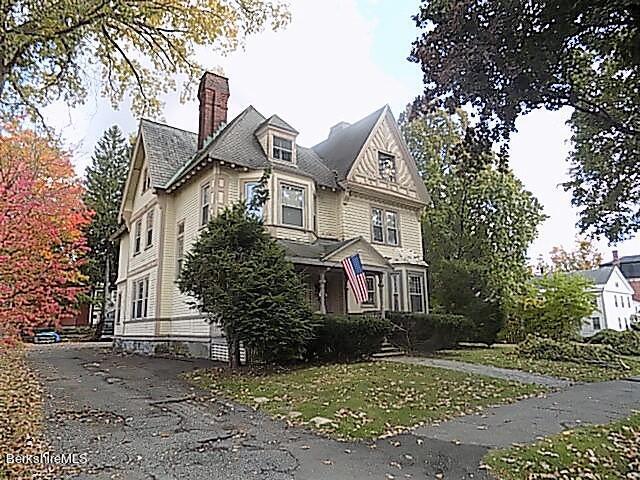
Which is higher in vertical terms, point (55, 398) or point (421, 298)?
point (421, 298)

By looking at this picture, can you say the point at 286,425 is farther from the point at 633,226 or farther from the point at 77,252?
the point at 77,252

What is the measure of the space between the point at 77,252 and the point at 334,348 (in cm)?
1214

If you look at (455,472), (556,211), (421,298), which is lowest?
(455,472)

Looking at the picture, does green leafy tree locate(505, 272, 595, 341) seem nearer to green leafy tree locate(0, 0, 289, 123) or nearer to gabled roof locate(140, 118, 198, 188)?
gabled roof locate(140, 118, 198, 188)

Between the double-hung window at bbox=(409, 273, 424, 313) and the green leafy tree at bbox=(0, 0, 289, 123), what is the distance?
12.2 metres

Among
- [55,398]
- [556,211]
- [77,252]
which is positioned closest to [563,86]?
→ [55,398]

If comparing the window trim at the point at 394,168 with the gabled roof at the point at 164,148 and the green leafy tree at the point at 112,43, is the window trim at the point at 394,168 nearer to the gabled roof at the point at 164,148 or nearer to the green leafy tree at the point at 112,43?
the gabled roof at the point at 164,148

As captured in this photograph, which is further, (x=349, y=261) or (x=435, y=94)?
(x=349, y=261)

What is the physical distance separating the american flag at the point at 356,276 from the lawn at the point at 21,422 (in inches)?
341

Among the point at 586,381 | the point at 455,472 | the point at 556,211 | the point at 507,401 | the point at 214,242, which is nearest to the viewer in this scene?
the point at 455,472

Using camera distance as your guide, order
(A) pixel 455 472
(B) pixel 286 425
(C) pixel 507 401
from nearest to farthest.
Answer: (A) pixel 455 472 < (B) pixel 286 425 < (C) pixel 507 401

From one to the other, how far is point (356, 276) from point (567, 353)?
7133 mm

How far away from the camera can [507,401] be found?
850 cm

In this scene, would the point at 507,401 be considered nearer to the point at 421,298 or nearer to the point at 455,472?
the point at 455,472
